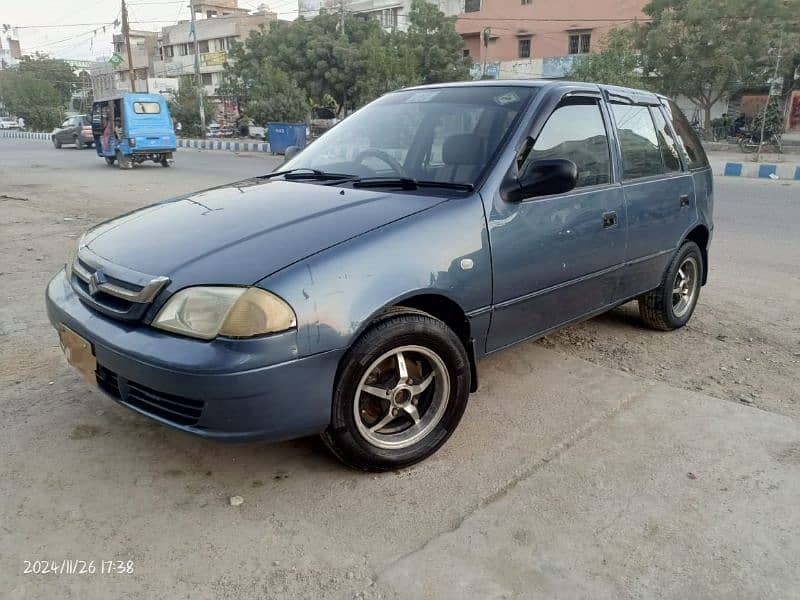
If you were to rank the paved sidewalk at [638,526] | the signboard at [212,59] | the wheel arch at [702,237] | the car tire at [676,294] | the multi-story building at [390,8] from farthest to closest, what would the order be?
the signboard at [212,59] < the multi-story building at [390,8] < the wheel arch at [702,237] < the car tire at [676,294] < the paved sidewalk at [638,526]

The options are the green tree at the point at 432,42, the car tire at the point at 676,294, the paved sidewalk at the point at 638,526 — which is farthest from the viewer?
the green tree at the point at 432,42

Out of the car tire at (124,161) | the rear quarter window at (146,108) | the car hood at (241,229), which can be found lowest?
the car hood at (241,229)

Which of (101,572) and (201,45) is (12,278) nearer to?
(101,572)

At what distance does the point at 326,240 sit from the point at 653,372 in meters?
2.33

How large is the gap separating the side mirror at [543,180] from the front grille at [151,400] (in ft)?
5.35

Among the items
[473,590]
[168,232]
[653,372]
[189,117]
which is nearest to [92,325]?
[168,232]

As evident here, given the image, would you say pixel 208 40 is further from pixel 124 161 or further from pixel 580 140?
pixel 580 140

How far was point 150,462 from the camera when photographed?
278 centimetres

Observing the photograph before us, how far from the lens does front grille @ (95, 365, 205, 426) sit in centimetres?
232

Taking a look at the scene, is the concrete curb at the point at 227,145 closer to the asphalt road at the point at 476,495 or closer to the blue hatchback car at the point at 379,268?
the blue hatchback car at the point at 379,268

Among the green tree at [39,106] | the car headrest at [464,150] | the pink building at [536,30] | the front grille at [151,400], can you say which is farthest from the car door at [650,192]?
the green tree at [39,106]

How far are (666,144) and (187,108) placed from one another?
123 ft

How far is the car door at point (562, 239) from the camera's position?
9.75 feet

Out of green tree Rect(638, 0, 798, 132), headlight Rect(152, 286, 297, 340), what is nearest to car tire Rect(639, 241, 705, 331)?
headlight Rect(152, 286, 297, 340)
